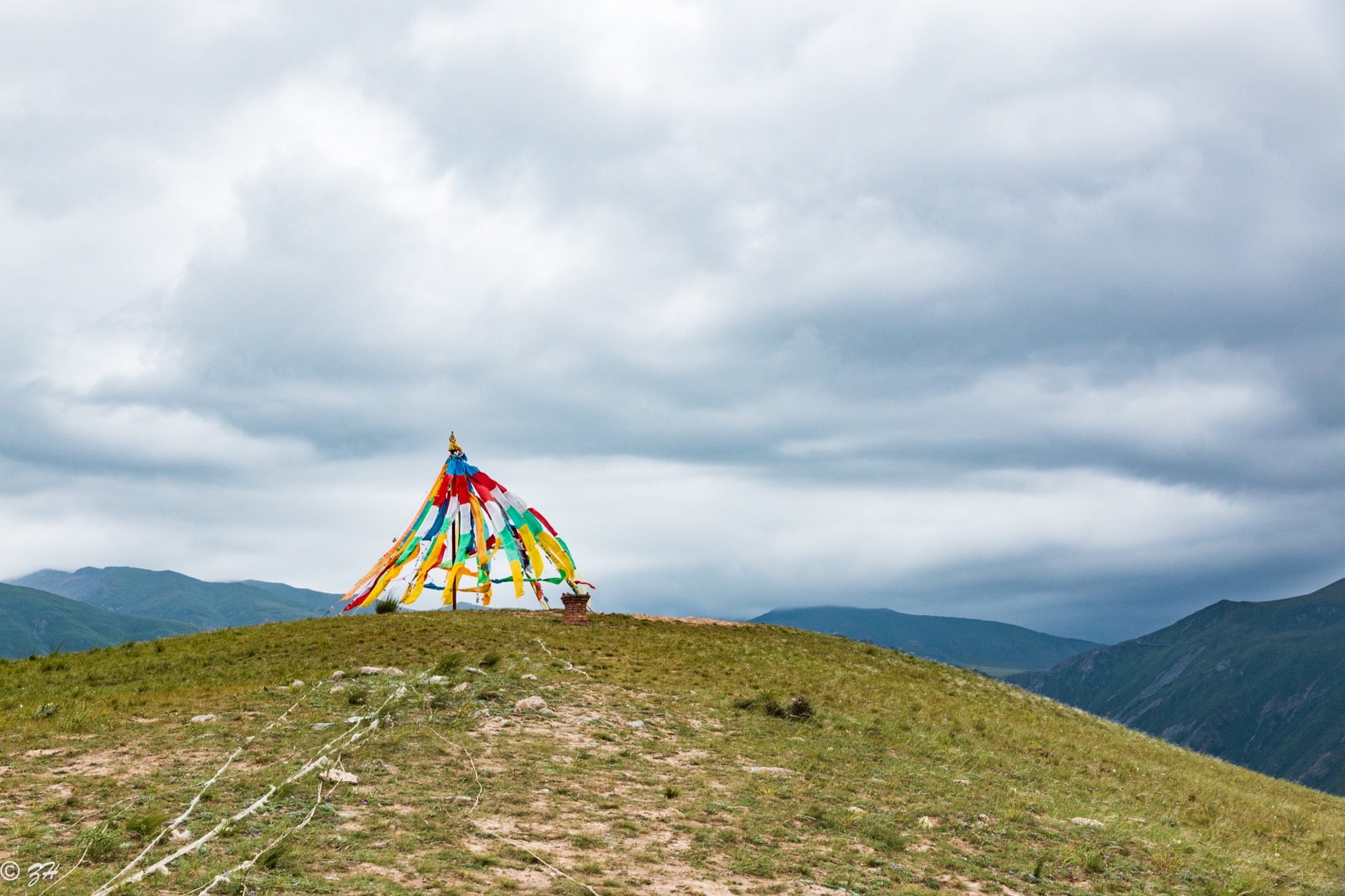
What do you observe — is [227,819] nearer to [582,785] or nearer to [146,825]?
[146,825]

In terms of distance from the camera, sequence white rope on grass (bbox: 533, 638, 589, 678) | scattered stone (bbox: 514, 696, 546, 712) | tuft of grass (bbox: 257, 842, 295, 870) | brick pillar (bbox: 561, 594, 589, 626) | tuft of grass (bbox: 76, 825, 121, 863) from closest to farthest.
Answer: tuft of grass (bbox: 257, 842, 295, 870)
tuft of grass (bbox: 76, 825, 121, 863)
scattered stone (bbox: 514, 696, 546, 712)
white rope on grass (bbox: 533, 638, 589, 678)
brick pillar (bbox: 561, 594, 589, 626)

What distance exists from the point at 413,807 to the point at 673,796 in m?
4.79

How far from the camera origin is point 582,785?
54.7ft

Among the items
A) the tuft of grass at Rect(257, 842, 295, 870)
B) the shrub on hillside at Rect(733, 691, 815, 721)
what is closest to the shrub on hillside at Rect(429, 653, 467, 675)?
the shrub on hillside at Rect(733, 691, 815, 721)

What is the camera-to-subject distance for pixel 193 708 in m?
21.7

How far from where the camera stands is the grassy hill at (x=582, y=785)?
12.5 meters

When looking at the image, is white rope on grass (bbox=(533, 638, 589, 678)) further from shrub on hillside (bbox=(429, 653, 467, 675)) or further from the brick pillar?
the brick pillar

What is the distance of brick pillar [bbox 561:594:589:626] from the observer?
133 ft

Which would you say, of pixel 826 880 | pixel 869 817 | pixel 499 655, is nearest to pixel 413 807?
pixel 826 880

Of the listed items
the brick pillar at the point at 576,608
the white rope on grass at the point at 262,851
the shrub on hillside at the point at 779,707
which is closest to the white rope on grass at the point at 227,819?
the white rope on grass at the point at 262,851

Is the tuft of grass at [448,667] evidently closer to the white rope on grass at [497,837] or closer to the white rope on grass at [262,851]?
the white rope on grass at [497,837]

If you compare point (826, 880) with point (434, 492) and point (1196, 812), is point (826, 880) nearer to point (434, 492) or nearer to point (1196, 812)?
point (1196, 812)

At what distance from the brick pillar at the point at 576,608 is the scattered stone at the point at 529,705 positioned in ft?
57.9

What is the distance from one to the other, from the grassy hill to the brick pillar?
6.82m
